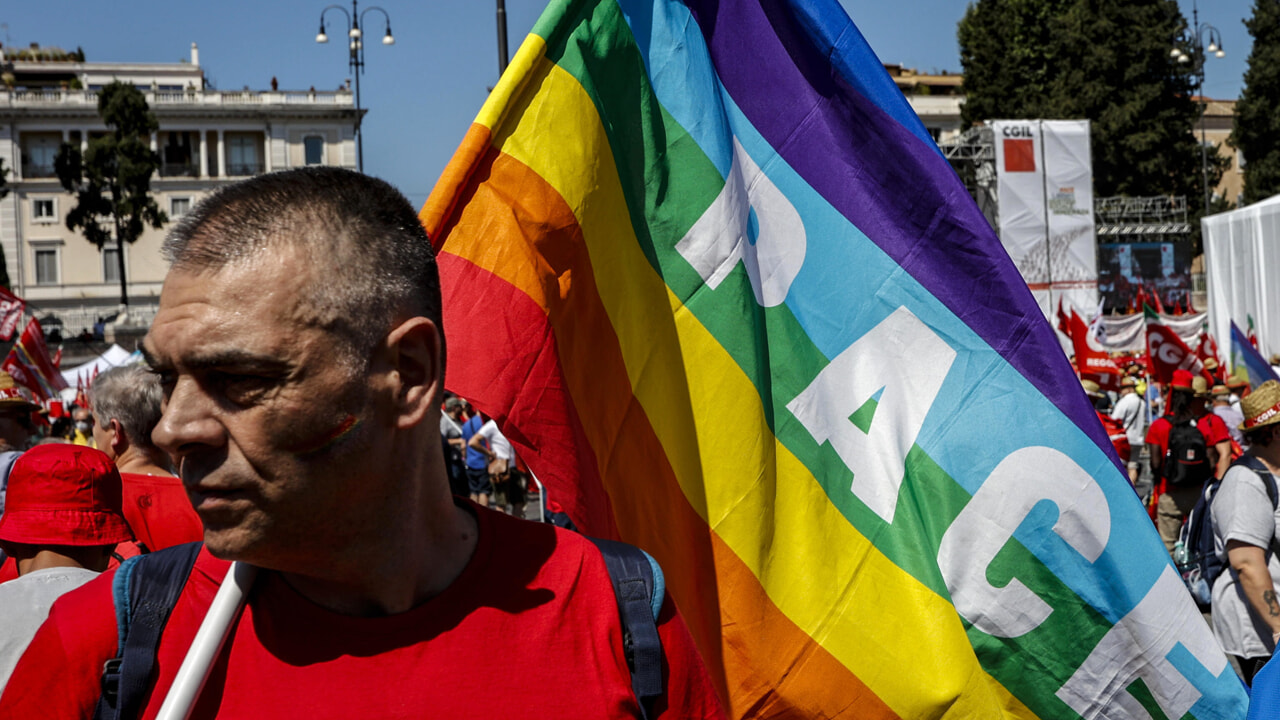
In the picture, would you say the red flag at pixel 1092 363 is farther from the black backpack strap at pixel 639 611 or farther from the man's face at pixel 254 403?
the man's face at pixel 254 403

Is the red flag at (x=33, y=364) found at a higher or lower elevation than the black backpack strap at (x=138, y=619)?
higher

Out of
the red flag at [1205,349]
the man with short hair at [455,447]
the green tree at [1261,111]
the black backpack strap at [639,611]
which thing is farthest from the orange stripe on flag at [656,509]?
the green tree at [1261,111]

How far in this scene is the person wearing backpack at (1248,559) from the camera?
14.0ft

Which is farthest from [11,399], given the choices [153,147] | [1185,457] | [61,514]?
[153,147]

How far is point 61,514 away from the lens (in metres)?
2.67

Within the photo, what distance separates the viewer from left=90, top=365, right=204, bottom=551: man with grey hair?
3488mm

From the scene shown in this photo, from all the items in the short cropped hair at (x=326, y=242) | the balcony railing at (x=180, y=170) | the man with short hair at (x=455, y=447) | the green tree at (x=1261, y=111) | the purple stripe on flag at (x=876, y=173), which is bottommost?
the man with short hair at (x=455, y=447)

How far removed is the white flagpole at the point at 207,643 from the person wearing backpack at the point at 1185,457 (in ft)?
25.8

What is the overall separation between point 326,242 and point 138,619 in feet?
1.61

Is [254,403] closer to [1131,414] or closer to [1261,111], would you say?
[1131,414]

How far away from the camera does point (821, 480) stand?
288 cm

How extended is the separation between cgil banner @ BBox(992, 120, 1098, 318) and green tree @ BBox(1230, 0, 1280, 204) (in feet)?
44.0

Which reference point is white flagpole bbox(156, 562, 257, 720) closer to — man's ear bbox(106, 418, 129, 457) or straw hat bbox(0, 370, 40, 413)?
man's ear bbox(106, 418, 129, 457)

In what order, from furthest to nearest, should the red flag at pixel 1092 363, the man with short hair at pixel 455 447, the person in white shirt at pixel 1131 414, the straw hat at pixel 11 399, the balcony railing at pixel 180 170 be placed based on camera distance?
1. the balcony railing at pixel 180 170
2. the red flag at pixel 1092 363
3. the person in white shirt at pixel 1131 414
4. the man with short hair at pixel 455 447
5. the straw hat at pixel 11 399
